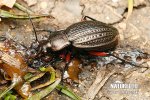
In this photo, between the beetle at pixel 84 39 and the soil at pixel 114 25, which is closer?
the beetle at pixel 84 39

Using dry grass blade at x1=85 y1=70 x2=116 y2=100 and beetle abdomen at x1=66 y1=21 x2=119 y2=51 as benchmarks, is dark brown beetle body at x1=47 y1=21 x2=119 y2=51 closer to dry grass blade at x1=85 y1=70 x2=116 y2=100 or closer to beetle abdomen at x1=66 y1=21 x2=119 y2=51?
beetle abdomen at x1=66 y1=21 x2=119 y2=51

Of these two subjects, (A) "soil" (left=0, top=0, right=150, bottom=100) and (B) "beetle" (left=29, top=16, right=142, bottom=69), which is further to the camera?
(A) "soil" (left=0, top=0, right=150, bottom=100)

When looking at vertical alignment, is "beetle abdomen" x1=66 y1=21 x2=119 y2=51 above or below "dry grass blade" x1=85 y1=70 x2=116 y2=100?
above

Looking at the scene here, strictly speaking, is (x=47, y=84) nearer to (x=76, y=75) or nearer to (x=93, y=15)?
(x=76, y=75)

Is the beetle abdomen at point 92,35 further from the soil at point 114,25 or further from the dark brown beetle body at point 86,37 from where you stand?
the soil at point 114,25

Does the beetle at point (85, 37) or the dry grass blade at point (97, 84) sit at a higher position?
the beetle at point (85, 37)

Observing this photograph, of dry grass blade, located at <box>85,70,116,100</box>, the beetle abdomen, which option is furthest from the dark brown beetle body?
dry grass blade, located at <box>85,70,116,100</box>

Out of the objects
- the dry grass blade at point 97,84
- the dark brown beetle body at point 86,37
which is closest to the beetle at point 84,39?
the dark brown beetle body at point 86,37

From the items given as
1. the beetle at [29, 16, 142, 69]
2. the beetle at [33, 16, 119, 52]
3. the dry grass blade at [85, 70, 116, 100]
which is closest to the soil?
the dry grass blade at [85, 70, 116, 100]
